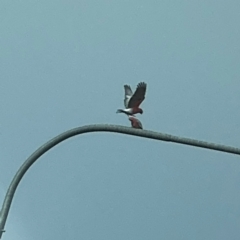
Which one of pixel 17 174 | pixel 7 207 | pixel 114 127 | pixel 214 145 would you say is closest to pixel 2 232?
pixel 7 207

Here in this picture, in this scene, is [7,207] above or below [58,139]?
below

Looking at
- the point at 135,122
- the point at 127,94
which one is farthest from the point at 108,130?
the point at 127,94

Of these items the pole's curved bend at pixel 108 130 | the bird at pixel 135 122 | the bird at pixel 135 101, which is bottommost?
the pole's curved bend at pixel 108 130

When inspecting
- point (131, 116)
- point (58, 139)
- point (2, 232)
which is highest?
point (131, 116)

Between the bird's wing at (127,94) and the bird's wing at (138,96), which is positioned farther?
the bird's wing at (127,94)

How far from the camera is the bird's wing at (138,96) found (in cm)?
517

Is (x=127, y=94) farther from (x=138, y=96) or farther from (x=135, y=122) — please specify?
(x=135, y=122)

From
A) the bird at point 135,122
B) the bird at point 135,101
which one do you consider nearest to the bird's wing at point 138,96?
the bird at point 135,101

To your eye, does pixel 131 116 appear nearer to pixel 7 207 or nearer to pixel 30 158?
pixel 30 158

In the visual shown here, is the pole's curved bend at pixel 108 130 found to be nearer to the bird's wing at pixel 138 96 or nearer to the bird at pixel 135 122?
the bird at pixel 135 122

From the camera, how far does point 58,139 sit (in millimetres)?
4527

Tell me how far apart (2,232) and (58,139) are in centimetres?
88

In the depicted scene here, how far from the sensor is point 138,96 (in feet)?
17.0

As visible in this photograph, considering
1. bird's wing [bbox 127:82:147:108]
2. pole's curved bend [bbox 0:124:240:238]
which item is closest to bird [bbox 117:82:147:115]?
bird's wing [bbox 127:82:147:108]
